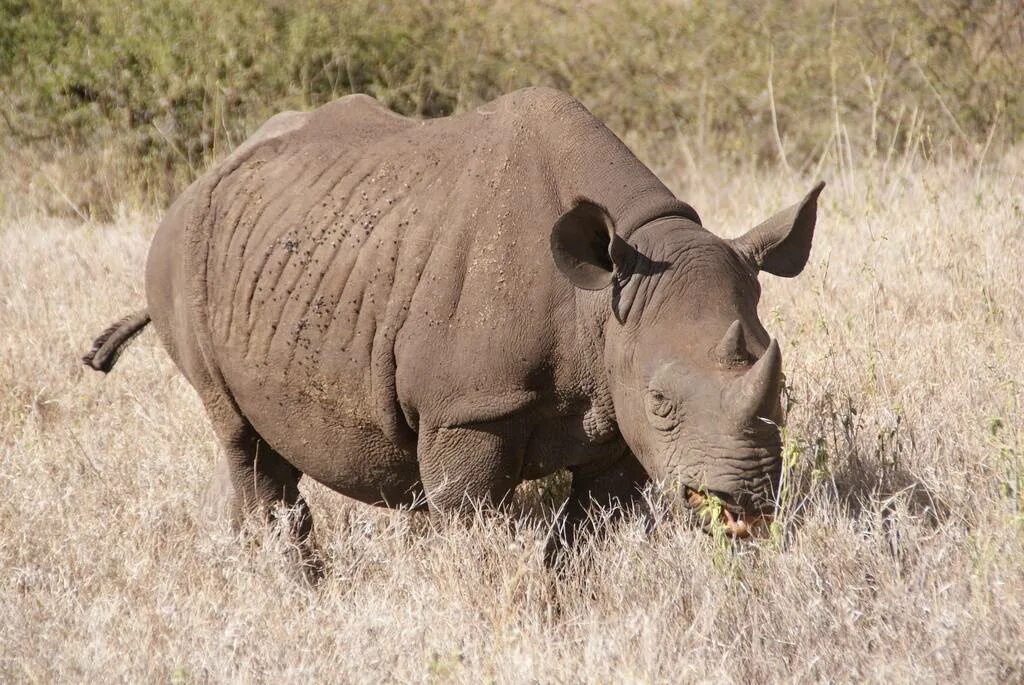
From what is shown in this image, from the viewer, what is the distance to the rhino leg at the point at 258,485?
5793 millimetres

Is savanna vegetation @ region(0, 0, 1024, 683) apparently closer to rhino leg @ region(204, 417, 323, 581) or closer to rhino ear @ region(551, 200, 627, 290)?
rhino leg @ region(204, 417, 323, 581)

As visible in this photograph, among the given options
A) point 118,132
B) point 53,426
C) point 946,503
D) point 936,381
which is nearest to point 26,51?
point 118,132

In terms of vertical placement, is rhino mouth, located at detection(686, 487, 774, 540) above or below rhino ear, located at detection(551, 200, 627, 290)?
below

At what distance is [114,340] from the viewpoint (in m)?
6.32

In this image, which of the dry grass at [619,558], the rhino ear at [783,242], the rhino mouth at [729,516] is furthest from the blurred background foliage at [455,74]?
the rhino mouth at [729,516]

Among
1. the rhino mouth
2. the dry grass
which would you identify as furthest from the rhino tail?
the rhino mouth

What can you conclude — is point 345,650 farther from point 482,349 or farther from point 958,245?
point 958,245

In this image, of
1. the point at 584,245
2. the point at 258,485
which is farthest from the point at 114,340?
the point at 584,245

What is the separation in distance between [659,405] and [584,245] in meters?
0.55

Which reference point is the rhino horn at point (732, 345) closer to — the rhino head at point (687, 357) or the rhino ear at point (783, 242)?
the rhino head at point (687, 357)

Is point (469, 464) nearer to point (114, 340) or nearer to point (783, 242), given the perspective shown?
point (783, 242)

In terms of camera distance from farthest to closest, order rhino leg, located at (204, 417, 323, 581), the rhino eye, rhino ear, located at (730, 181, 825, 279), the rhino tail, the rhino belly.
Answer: the rhino tail → rhino leg, located at (204, 417, 323, 581) → the rhino belly → rhino ear, located at (730, 181, 825, 279) → the rhino eye

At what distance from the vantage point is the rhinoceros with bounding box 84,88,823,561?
440 cm

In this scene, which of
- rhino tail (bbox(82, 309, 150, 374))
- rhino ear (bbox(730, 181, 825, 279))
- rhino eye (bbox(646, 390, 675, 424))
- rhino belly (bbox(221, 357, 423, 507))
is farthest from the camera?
rhino tail (bbox(82, 309, 150, 374))
